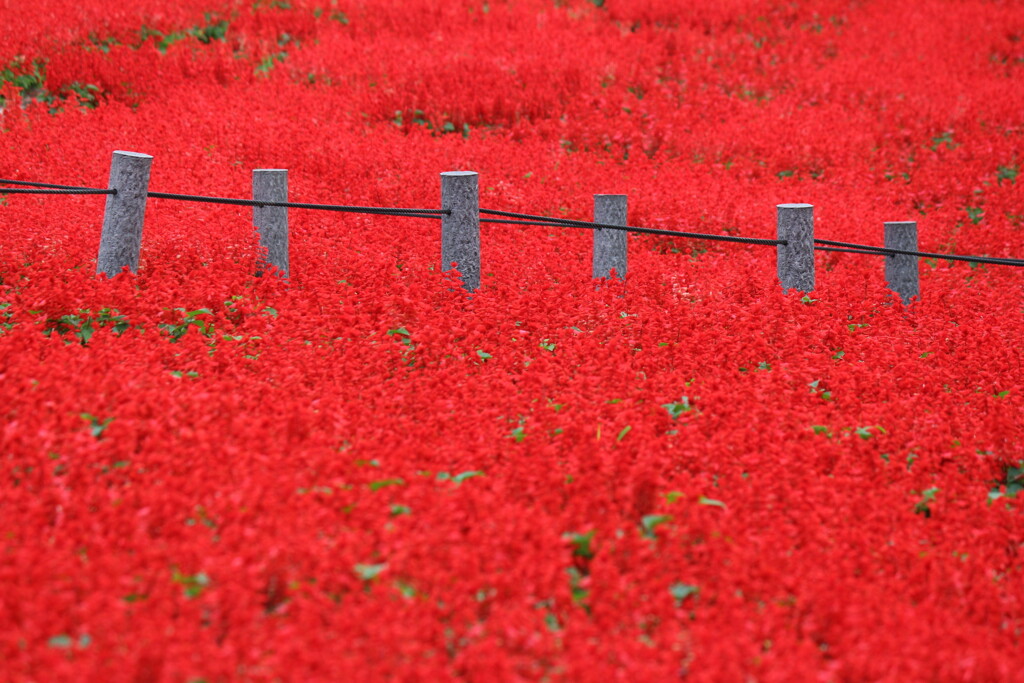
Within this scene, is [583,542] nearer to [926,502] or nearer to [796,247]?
[926,502]

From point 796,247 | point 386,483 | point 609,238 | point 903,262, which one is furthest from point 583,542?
point 903,262

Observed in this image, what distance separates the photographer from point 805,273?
7047 millimetres

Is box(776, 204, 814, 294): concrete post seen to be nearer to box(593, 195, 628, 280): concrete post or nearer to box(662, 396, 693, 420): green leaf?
box(593, 195, 628, 280): concrete post

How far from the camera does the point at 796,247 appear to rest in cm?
698

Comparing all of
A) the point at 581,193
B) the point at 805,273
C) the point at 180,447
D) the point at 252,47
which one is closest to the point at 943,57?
the point at 581,193

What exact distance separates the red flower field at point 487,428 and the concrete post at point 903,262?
0.20 metres

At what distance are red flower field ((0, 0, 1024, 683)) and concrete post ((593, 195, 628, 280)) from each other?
276 mm

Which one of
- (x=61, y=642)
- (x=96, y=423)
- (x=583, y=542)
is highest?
(x=96, y=423)

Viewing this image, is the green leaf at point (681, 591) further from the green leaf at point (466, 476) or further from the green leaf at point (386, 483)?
the green leaf at point (386, 483)

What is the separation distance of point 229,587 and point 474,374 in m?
2.49

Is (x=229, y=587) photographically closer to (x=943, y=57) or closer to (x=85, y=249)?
(x=85, y=249)

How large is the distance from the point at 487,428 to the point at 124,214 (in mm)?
3113

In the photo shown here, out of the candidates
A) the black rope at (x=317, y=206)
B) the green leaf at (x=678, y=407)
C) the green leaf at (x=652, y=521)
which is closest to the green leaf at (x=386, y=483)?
the green leaf at (x=652, y=521)

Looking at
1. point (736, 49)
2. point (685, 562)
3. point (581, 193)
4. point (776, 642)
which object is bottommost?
point (776, 642)
